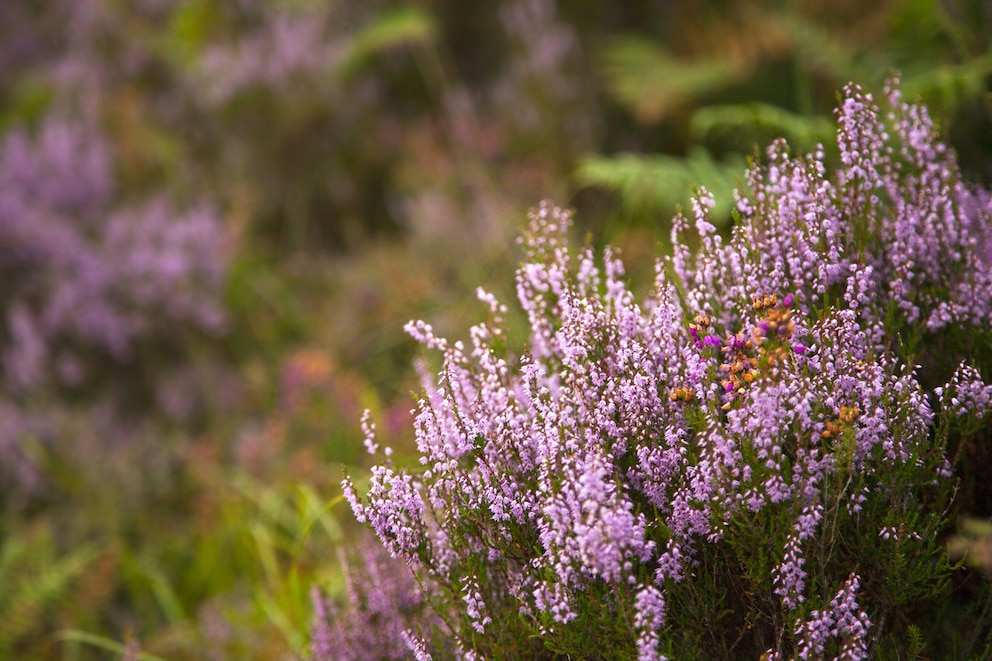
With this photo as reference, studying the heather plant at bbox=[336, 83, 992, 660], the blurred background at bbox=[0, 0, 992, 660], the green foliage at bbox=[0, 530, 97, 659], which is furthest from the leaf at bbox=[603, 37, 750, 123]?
the green foliage at bbox=[0, 530, 97, 659]

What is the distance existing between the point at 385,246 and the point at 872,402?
11.9 ft

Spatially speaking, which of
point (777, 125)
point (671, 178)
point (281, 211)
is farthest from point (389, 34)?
point (777, 125)

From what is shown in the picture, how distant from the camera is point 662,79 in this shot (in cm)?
409

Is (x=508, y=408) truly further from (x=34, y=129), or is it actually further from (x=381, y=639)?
(x=34, y=129)

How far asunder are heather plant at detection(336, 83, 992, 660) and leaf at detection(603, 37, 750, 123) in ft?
7.25

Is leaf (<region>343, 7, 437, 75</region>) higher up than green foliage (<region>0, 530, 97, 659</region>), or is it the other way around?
leaf (<region>343, 7, 437, 75</region>)

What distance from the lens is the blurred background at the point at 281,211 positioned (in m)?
3.19

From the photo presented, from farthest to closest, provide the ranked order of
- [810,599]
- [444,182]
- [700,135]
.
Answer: [444,182] < [700,135] < [810,599]

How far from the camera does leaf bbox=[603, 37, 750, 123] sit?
402 cm

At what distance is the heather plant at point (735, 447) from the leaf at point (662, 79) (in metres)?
2.21

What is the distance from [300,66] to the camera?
16.7ft

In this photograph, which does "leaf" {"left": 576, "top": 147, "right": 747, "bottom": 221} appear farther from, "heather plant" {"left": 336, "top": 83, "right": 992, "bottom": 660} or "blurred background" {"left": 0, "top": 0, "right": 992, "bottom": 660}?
"heather plant" {"left": 336, "top": 83, "right": 992, "bottom": 660}

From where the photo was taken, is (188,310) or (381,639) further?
(188,310)

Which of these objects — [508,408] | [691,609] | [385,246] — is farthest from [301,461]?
[691,609]
